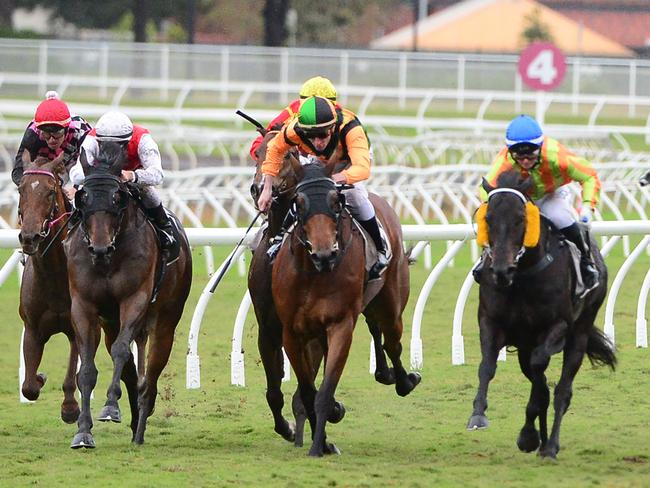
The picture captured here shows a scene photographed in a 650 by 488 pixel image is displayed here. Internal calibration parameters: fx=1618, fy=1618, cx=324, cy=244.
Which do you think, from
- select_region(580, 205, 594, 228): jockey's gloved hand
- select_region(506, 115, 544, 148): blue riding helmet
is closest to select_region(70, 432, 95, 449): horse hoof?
select_region(506, 115, 544, 148): blue riding helmet

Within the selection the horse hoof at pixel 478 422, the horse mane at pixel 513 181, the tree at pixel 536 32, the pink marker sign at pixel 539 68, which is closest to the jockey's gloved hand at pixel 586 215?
the horse mane at pixel 513 181

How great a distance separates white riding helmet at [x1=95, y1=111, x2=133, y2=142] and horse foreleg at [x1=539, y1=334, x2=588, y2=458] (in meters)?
2.35

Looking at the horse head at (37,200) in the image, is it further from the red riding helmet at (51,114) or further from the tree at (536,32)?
the tree at (536,32)

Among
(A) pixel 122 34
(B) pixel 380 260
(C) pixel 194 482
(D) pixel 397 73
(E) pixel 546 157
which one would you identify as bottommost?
(C) pixel 194 482

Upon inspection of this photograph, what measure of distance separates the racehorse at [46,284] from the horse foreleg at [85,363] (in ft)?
1.37

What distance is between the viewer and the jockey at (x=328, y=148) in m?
7.46

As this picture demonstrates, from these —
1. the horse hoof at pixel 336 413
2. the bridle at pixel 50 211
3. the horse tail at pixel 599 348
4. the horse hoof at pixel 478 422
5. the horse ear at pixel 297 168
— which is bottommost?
the horse hoof at pixel 336 413

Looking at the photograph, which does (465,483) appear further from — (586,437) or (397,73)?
(397,73)

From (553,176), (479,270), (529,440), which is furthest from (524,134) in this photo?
(529,440)

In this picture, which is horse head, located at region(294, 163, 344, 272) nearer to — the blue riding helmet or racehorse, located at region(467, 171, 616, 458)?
racehorse, located at region(467, 171, 616, 458)

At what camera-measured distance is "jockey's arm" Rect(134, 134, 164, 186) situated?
7.80 meters

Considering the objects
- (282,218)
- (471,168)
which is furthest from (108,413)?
(471,168)

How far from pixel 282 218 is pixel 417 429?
134 centimetres

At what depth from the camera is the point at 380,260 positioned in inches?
309
